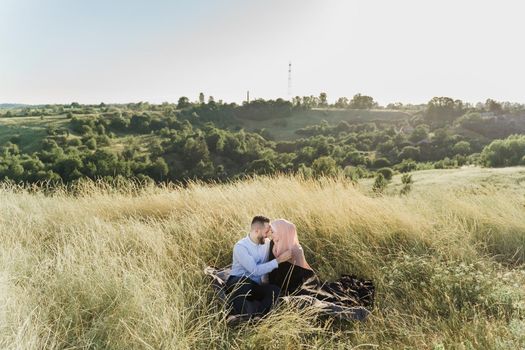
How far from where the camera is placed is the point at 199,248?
14.6 feet

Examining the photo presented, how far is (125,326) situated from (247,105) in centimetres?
8738

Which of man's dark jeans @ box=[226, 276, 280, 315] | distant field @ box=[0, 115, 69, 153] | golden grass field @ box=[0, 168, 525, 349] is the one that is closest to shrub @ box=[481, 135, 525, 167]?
golden grass field @ box=[0, 168, 525, 349]

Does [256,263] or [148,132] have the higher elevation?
[256,263]

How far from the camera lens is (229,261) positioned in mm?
4414

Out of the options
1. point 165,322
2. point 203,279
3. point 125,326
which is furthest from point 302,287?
point 125,326

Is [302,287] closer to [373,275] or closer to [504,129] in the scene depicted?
[373,275]

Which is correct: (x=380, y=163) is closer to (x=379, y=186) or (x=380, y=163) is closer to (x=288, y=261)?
(x=379, y=186)

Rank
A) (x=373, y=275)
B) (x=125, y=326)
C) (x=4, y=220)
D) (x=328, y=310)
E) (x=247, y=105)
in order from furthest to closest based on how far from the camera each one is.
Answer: (x=247, y=105)
(x=4, y=220)
(x=373, y=275)
(x=328, y=310)
(x=125, y=326)

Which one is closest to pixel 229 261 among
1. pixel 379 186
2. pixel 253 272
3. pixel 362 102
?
pixel 253 272

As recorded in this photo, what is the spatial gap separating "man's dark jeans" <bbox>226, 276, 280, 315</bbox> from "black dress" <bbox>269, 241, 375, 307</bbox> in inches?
8.1

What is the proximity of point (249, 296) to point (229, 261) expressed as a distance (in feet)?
3.40

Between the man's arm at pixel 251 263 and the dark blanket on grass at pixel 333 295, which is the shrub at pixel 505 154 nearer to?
the dark blanket on grass at pixel 333 295

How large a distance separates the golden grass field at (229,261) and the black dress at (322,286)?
20cm

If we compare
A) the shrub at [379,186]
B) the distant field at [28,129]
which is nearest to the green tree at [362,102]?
the distant field at [28,129]
